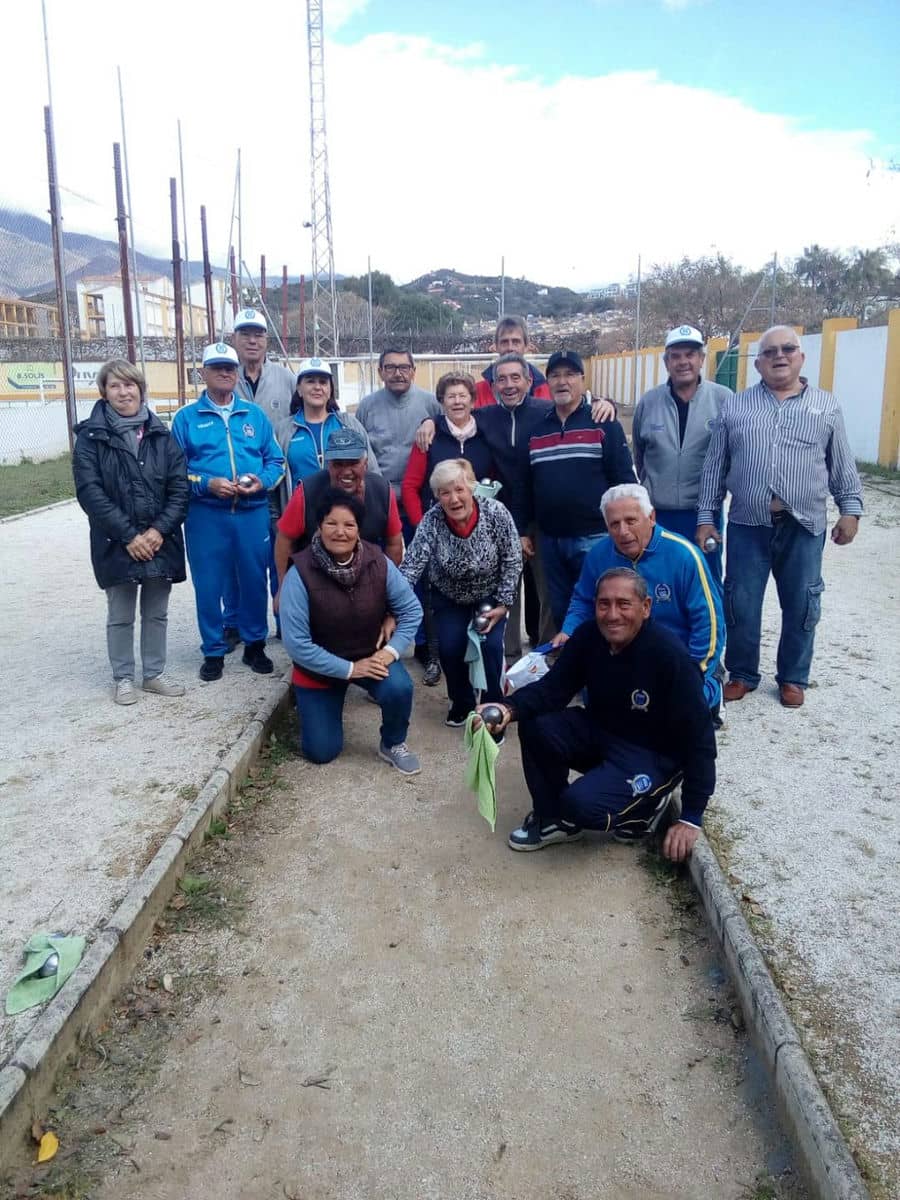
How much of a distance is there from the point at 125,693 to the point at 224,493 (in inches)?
51.6

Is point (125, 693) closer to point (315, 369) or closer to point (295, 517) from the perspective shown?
point (295, 517)

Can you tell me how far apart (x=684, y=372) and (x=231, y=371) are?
2558mm

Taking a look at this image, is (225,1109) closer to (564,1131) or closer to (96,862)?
(564,1131)

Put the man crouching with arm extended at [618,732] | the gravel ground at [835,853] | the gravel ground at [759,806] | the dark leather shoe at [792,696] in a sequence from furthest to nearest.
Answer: the dark leather shoe at [792,696], the man crouching with arm extended at [618,732], the gravel ground at [759,806], the gravel ground at [835,853]

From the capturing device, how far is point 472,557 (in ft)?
15.7

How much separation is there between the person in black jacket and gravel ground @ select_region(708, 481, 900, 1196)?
3.23 meters

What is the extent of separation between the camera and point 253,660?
5805 mm

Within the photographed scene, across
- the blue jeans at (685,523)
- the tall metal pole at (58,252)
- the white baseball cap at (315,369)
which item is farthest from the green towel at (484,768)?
the tall metal pole at (58,252)

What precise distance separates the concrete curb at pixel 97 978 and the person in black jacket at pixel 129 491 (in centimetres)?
139

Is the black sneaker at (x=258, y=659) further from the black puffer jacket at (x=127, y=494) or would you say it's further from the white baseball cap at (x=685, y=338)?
the white baseball cap at (x=685, y=338)

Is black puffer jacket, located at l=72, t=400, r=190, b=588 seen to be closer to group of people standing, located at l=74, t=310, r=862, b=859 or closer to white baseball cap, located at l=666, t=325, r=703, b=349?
group of people standing, located at l=74, t=310, r=862, b=859

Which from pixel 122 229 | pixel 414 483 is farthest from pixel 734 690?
pixel 122 229

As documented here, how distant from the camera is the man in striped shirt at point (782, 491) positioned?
187 inches

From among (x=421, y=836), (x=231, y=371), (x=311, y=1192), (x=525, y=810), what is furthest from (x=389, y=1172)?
(x=231, y=371)
